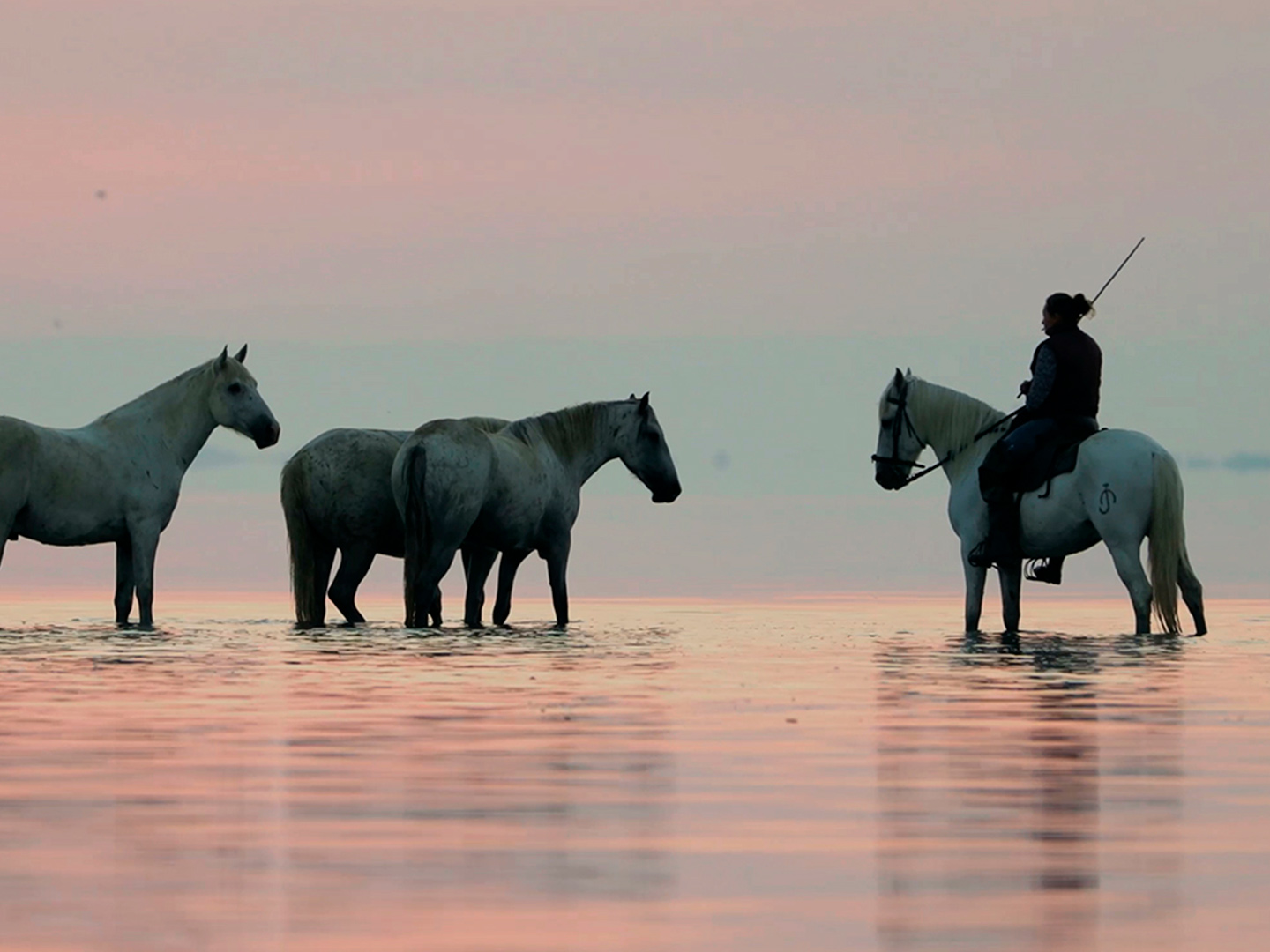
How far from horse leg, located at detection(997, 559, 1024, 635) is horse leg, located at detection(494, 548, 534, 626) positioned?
4093 millimetres

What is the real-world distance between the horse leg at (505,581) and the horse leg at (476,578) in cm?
13

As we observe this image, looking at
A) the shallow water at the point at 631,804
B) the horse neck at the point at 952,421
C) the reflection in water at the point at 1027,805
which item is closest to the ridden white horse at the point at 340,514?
the horse neck at the point at 952,421

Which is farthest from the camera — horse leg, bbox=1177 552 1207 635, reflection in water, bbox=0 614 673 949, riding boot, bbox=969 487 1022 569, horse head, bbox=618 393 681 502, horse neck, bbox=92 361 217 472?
horse head, bbox=618 393 681 502

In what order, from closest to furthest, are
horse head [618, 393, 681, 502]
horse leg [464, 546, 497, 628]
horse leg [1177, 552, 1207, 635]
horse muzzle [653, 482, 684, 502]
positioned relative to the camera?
1. horse leg [1177, 552, 1207, 635]
2. horse leg [464, 546, 497, 628]
3. horse head [618, 393, 681, 502]
4. horse muzzle [653, 482, 684, 502]

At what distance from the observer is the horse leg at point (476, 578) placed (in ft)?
67.8

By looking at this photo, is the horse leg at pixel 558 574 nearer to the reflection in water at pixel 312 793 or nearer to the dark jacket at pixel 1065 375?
the dark jacket at pixel 1065 375

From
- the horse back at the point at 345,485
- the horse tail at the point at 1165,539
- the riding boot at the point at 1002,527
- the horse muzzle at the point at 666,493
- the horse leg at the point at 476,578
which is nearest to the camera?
the horse tail at the point at 1165,539

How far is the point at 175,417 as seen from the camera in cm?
2125

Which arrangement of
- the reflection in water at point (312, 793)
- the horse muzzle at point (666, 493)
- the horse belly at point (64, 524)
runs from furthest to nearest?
the horse muzzle at point (666, 493) → the horse belly at point (64, 524) → the reflection in water at point (312, 793)

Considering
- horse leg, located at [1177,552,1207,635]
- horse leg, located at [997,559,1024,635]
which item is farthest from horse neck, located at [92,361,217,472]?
horse leg, located at [1177,552,1207,635]

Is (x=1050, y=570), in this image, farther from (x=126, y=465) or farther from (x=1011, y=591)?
(x=126, y=465)

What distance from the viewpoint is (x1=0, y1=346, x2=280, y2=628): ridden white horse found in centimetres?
2033

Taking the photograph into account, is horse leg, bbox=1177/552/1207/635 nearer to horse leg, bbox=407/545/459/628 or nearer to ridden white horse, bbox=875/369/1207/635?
ridden white horse, bbox=875/369/1207/635

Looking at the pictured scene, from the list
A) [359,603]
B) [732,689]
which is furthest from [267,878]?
[359,603]
